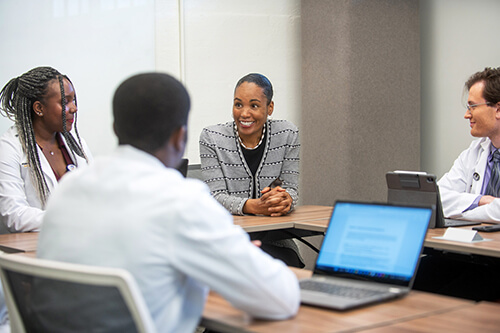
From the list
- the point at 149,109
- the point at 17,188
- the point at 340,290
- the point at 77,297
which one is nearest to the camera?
the point at 77,297

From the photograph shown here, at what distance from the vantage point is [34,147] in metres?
3.02

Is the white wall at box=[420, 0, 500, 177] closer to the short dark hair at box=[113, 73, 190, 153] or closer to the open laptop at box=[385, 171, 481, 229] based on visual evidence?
the open laptop at box=[385, 171, 481, 229]

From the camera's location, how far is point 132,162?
4.50 ft

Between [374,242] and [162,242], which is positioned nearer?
[162,242]

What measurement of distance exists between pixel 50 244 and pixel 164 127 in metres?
0.36

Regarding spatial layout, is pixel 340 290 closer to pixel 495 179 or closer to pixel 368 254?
pixel 368 254

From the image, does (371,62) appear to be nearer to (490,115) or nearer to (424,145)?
(424,145)

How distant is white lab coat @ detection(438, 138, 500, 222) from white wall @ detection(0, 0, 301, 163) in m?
2.14

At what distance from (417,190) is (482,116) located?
33.1 inches

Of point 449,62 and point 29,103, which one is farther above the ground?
point 449,62

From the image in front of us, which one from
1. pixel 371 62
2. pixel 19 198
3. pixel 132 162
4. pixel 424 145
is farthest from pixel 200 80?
pixel 132 162

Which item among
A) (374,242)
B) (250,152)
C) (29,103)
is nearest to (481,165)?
(250,152)

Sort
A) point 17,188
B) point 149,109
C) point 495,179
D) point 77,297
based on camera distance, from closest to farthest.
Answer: point 77,297 → point 149,109 → point 17,188 → point 495,179

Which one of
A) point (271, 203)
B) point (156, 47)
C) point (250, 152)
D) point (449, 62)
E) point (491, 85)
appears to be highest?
point (156, 47)
